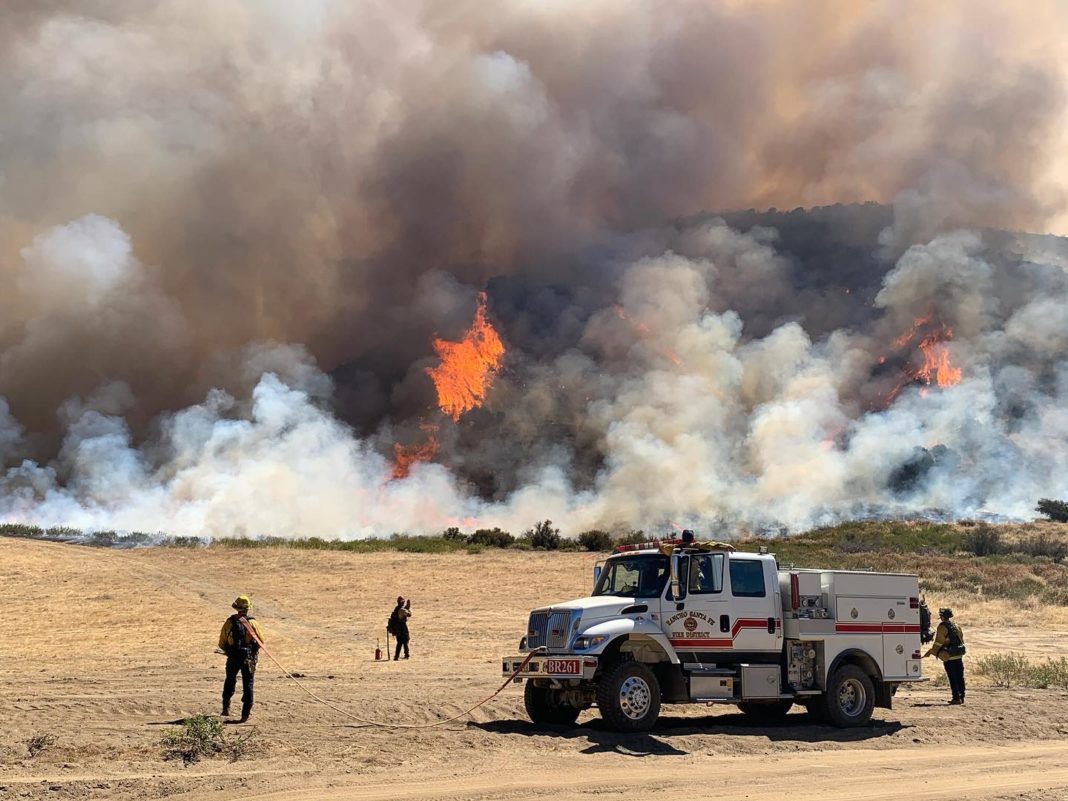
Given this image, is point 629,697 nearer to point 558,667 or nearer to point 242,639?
point 558,667

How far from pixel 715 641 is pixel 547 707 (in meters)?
3.02

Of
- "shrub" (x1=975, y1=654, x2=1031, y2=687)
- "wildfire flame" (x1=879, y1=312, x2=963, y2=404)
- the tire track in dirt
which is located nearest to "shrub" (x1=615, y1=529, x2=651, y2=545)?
"wildfire flame" (x1=879, y1=312, x2=963, y2=404)

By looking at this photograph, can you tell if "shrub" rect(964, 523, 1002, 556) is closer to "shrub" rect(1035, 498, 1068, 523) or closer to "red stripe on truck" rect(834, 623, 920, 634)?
"shrub" rect(1035, 498, 1068, 523)

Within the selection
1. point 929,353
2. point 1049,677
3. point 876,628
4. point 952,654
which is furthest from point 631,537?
point 876,628

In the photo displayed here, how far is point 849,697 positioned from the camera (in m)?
19.0

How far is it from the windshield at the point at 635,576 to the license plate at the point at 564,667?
173 cm

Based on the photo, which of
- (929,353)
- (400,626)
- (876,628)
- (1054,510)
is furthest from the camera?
(929,353)

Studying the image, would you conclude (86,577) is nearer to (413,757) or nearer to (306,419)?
(306,419)

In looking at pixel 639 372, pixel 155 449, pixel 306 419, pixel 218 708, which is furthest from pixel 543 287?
pixel 218 708

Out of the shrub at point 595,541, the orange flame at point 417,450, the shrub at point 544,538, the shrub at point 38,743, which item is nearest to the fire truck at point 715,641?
the shrub at point 38,743

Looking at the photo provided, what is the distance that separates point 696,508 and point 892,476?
16.2 metres

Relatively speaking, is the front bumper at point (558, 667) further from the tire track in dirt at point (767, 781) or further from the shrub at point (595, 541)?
the shrub at point (595, 541)

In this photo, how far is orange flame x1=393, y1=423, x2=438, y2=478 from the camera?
7712cm

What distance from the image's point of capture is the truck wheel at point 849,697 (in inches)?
731
